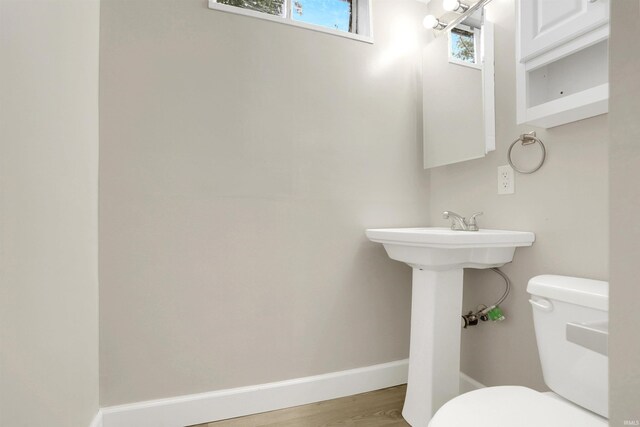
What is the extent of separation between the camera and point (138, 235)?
4.84 feet

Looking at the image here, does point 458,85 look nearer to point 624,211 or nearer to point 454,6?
point 454,6

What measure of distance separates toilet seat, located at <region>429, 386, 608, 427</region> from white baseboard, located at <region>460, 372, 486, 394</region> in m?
0.70

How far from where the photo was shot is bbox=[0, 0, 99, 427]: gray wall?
2.35 feet

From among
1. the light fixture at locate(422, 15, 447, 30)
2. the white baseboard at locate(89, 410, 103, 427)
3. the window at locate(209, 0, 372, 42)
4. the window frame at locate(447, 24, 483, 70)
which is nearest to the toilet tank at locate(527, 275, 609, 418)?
the window frame at locate(447, 24, 483, 70)

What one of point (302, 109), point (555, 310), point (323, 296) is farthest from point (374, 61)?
→ point (555, 310)

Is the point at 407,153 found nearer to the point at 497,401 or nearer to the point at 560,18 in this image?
the point at 560,18

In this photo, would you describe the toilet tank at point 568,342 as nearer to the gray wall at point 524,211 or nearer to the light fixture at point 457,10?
the gray wall at point 524,211

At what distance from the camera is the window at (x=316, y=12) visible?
168 centimetres

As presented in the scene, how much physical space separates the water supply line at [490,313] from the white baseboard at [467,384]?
0.89ft

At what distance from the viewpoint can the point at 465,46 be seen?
5.51ft

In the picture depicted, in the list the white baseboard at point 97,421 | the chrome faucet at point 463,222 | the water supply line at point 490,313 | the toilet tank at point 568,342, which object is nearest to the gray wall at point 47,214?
the white baseboard at point 97,421

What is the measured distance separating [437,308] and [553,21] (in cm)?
113

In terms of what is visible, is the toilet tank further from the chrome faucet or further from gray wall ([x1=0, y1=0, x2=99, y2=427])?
gray wall ([x1=0, y1=0, x2=99, y2=427])

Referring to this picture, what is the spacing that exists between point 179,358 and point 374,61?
178 centimetres
